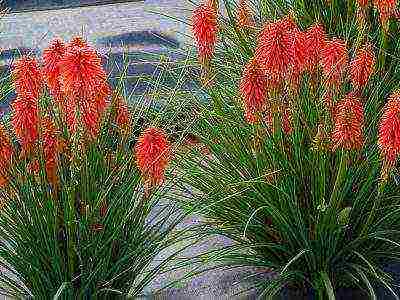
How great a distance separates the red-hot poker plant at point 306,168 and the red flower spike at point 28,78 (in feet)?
1.31

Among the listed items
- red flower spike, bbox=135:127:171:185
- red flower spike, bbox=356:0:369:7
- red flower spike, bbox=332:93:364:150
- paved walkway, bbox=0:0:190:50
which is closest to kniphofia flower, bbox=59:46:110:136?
red flower spike, bbox=135:127:171:185

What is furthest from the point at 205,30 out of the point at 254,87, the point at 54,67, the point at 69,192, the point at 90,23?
the point at 90,23

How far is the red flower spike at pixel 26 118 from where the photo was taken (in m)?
1.52

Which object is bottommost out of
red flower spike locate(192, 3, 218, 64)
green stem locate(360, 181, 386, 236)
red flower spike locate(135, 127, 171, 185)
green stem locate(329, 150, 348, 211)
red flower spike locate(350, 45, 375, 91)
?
green stem locate(360, 181, 386, 236)

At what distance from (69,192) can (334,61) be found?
0.57 meters

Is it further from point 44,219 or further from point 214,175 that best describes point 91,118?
point 214,175

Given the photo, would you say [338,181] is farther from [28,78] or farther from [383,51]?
[28,78]

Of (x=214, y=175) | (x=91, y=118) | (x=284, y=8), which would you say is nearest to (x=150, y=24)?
(x=284, y=8)

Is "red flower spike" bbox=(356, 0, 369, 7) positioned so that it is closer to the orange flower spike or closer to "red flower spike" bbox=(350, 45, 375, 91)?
"red flower spike" bbox=(350, 45, 375, 91)

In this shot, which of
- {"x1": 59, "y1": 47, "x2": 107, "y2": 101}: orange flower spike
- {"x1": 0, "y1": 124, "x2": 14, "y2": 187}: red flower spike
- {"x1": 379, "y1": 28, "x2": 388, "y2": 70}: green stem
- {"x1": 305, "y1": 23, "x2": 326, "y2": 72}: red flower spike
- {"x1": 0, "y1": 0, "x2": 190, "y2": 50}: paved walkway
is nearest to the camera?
{"x1": 59, "y1": 47, "x2": 107, "y2": 101}: orange flower spike

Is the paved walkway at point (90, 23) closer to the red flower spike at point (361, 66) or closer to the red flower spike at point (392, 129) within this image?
the red flower spike at point (361, 66)

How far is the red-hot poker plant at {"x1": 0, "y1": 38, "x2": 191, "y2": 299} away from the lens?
1569mm

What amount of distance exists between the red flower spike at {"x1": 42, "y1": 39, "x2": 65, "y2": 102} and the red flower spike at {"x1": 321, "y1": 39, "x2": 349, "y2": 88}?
518 mm

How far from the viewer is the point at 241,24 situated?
2119 millimetres
